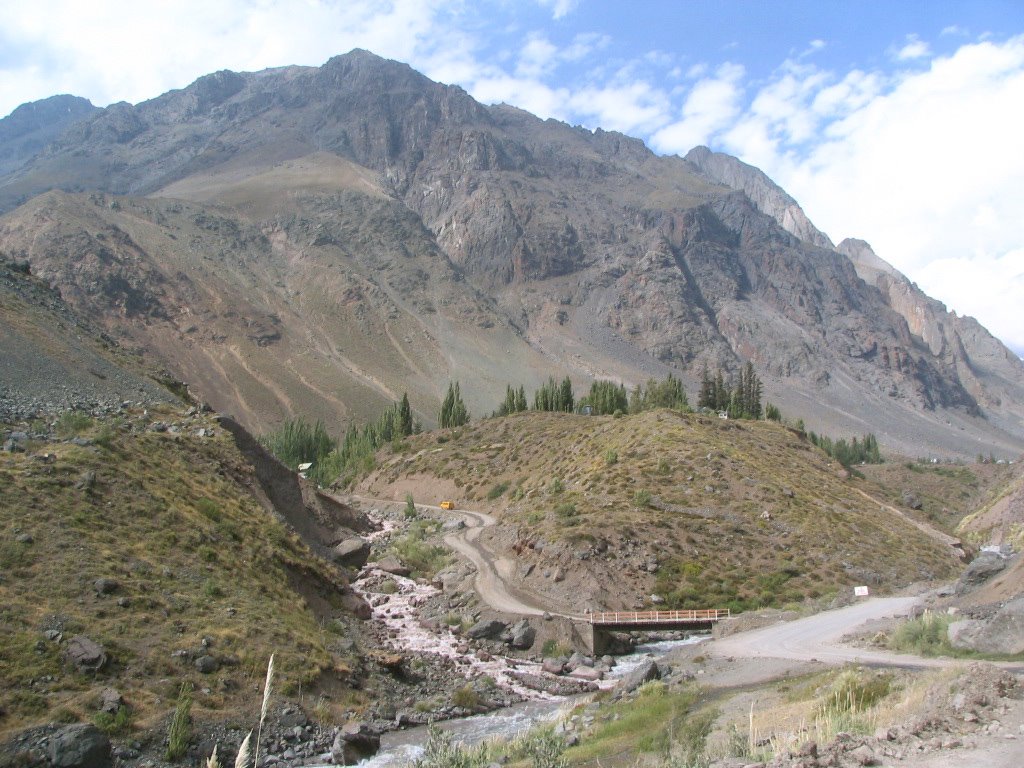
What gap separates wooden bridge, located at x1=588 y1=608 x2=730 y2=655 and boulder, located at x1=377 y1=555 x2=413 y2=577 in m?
17.9

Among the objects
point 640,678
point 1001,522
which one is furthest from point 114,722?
point 1001,522

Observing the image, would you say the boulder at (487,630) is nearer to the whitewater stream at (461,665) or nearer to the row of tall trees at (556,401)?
the whitewater stream at (461,665)

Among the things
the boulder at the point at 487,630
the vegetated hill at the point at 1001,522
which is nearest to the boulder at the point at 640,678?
the boulder at the point at 487,630

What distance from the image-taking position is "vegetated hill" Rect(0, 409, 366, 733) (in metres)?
21.1

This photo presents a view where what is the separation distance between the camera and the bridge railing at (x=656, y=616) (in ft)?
138

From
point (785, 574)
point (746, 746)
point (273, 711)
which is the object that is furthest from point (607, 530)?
point (746, 746)

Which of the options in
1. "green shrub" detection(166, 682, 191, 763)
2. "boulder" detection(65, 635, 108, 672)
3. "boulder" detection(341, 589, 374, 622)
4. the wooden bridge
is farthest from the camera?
the wooden bridge

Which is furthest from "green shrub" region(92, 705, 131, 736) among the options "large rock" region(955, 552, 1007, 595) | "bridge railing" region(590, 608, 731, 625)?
"large rock" region(955, 552, 1007, 595)

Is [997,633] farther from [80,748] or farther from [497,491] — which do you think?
[497,491]

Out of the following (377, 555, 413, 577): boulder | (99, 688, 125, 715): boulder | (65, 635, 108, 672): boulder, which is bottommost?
(377, 555, 413, 577): boulder

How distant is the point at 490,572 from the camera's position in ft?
175

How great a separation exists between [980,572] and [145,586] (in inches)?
1362

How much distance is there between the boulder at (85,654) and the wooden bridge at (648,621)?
2532 centimetres

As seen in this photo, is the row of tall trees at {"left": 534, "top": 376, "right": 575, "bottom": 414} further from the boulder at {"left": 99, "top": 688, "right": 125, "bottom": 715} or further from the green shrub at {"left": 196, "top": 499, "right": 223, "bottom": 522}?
the boulder at {"left": 99, "top": 688, "right": 125, "bottom": 715}
